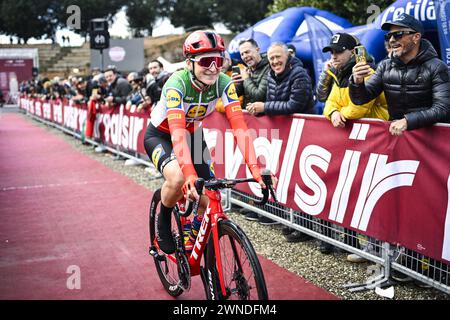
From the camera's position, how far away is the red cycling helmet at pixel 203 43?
3.39 meters

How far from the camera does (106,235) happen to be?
5996 millimetres

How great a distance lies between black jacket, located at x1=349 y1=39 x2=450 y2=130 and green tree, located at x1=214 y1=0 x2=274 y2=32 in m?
53.3

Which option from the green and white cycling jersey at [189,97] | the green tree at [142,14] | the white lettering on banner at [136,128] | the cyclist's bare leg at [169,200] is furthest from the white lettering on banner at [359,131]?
the green tree at [142,14]

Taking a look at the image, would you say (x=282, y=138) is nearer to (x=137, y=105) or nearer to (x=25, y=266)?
(x=25, y=266)

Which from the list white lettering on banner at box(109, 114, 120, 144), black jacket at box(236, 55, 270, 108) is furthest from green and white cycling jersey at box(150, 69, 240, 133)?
white lettering on banner at box(109, 114, 120, 144)

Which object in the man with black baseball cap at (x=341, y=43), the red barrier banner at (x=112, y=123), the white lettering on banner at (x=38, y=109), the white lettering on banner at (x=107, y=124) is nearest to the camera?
the man with black baseball cap at (x=341, y=43)

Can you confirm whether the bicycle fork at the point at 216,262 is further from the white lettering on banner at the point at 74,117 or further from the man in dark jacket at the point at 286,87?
the white lettering on banner at the point at 74,117

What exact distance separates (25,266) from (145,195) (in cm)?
322

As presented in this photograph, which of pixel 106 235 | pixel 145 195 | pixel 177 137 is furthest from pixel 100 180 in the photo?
pixel 177 137

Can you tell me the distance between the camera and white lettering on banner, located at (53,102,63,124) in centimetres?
1939

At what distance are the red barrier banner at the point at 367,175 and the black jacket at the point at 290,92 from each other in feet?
0.43

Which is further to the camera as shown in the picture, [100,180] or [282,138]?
[100,180]

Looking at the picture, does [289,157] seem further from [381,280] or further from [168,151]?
[168,151]

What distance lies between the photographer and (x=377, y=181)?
14.0 feet
